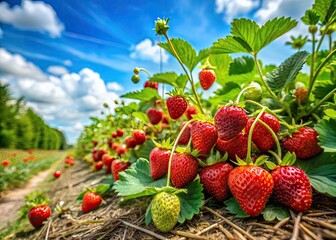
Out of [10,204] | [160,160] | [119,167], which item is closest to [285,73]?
[160,160]

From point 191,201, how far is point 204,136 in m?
0.25

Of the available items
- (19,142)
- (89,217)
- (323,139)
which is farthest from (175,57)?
(19,142)

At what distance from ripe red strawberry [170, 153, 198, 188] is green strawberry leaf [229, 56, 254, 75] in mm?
735

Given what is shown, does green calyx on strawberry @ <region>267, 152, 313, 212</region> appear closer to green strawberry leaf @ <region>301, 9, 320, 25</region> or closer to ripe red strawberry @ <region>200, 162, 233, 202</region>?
ripe red strawberry @ <region>200, 162, 233, 202</region>

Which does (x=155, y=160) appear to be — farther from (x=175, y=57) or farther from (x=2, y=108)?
(x=2, y=108)

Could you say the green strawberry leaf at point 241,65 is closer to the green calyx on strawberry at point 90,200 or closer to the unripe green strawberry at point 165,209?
the unripe green strawberry at point 165,209

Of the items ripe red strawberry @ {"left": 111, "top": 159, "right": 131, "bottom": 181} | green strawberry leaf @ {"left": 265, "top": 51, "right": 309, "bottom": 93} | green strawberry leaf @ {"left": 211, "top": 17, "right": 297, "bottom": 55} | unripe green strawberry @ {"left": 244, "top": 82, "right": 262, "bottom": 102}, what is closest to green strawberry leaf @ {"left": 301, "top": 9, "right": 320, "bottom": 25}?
green strawberry leaf @ {"left": 265, "top": 51, "right": 309, "bottom": 93}

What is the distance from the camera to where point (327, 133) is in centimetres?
85

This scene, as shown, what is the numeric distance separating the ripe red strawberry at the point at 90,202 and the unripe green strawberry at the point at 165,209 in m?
0.88

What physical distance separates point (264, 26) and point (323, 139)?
467 mm

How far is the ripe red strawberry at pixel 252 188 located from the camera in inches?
29.8

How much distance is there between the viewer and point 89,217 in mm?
1437

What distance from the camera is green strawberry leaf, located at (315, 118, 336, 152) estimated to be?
82cm

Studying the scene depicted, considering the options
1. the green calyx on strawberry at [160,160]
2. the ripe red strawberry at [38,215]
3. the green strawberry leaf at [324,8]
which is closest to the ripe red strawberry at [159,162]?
the green calyx on strawberry at [160,160]
